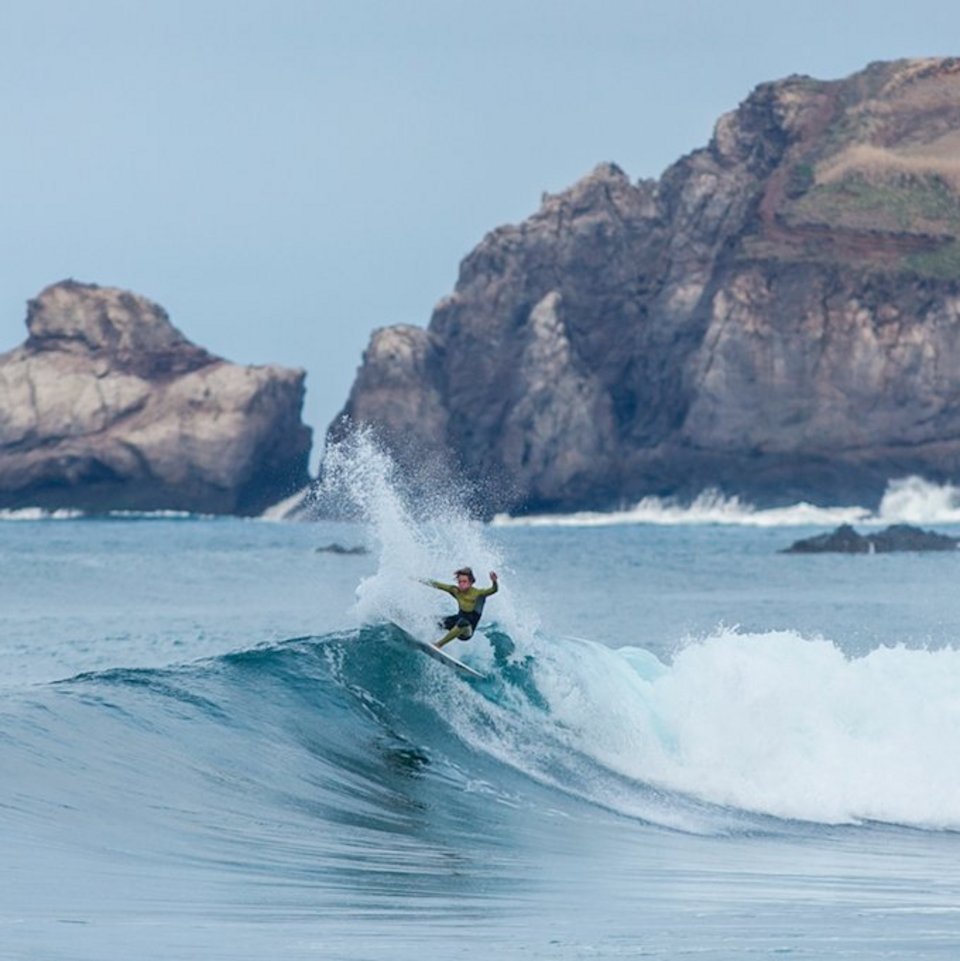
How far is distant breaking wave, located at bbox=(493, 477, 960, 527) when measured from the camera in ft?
440

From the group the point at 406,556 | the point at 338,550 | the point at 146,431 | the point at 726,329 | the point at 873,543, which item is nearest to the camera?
the point at 406,556

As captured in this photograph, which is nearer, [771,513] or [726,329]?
[771,513]

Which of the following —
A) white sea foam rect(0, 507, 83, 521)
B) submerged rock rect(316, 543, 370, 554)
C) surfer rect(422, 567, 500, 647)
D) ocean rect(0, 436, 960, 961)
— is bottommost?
white sea foam rect(0, 507, 83, 521)

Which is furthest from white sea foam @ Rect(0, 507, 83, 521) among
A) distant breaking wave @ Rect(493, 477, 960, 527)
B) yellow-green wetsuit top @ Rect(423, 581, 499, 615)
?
yellow-green wetsuit top @ Rect(423, 581, 499, 615)

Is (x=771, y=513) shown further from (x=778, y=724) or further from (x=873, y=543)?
(x=778, y=724)

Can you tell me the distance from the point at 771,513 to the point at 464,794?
11760cm

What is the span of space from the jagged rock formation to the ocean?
4478 inches

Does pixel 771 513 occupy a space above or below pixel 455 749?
above

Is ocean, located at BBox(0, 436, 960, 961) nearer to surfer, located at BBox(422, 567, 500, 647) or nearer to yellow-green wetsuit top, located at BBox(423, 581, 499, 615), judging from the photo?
surfer, located at BBox(422, 567, 500, 647)

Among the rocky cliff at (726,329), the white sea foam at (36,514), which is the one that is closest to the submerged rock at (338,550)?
the rocky cliff at (726,329)

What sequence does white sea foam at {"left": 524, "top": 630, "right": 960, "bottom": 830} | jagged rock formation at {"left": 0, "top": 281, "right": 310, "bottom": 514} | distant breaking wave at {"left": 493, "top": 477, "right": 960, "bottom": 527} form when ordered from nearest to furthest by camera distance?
1. white sea foam at {"left": 524, "top": 630, "right": 960, "bottom": 830}
2. distant breaking wave at {"left": 493, "top": 477, "right": 960, "bottom": 527}
3. jagged rock formation at {"left": 0, "top": 281, "right": 310, "bottom": 514}

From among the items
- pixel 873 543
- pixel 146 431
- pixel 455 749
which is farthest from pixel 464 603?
pixel 146 431

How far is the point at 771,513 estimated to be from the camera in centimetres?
13612

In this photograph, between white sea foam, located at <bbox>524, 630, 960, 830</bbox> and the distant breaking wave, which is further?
the distant breaking wave
